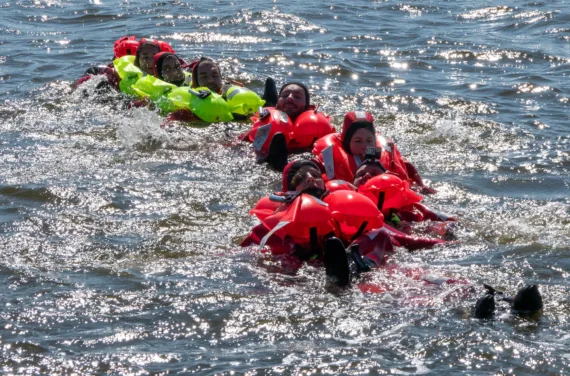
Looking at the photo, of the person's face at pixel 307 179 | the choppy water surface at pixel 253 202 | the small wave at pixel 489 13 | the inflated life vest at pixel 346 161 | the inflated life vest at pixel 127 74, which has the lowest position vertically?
the choppy water surface at pixel 253 202

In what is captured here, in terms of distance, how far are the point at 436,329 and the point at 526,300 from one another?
0.72m

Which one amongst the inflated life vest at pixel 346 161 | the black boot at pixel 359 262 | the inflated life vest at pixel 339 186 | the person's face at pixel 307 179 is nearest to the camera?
the black boot at pixel 359 262

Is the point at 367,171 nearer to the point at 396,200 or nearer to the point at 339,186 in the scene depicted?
the point at 339,186

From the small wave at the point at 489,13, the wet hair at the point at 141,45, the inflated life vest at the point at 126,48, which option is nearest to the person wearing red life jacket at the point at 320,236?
the wet hair at the point at 141,45

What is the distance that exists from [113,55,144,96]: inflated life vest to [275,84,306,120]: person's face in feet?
10.4

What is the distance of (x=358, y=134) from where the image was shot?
1018 centimetres

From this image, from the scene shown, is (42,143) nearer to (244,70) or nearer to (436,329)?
(244,70)

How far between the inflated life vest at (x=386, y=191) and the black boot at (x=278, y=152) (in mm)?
2604

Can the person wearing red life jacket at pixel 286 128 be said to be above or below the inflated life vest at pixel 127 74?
below

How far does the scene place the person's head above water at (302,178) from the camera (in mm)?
8742

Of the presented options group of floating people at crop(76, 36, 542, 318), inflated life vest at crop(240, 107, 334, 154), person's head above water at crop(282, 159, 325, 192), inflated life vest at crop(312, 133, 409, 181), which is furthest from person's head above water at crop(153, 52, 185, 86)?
person's head above water at crop(282, 159, 325, 192)

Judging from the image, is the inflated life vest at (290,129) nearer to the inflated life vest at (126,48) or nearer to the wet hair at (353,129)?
the wet hair at (353,129)

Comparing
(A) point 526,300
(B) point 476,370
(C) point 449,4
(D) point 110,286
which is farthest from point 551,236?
(C) point 449,4

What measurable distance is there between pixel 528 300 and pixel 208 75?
821 cm
